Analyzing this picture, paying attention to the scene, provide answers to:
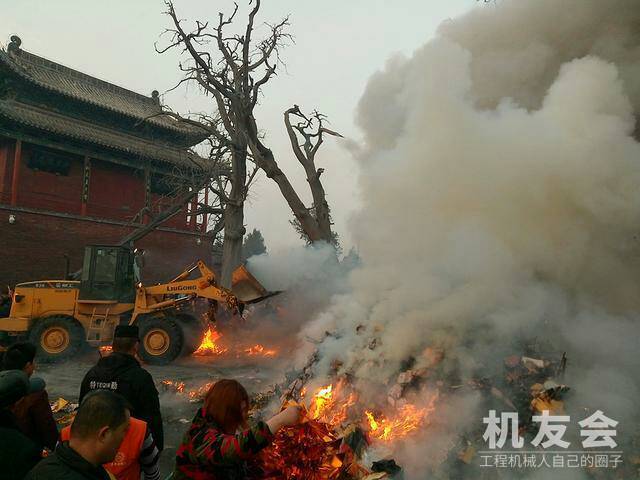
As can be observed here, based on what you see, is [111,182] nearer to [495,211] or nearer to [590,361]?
[495,211]

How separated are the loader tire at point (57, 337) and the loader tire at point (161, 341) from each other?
6.56 feet

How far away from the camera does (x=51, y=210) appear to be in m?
18.0

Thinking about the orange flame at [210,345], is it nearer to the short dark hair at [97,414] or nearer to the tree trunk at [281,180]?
the tree trunk at [281,180]

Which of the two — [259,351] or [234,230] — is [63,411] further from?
[234,230]

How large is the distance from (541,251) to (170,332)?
896 centimetres

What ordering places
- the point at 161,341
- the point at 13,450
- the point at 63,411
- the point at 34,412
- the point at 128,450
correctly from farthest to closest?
1. the point at 161,341
2. the point at 63,411
3. the point at 34,412
4. the point at 128,450
5. the point at 13,450

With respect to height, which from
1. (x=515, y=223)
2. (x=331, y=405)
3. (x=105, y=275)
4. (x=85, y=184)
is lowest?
(x=331, y=405)

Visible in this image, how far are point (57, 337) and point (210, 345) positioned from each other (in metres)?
4.03

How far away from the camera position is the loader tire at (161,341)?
11312 millimetres

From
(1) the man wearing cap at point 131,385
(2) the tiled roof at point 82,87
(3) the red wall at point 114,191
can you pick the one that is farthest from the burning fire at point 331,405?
(2) the tiled roof at point 82,87

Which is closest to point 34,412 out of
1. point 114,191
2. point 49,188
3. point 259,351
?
point 259,351

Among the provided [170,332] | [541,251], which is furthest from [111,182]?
[541,251]

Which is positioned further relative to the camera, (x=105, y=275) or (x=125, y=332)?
(x=105, y=275)

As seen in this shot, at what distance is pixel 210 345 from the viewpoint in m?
12.8
